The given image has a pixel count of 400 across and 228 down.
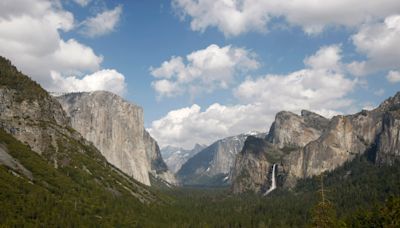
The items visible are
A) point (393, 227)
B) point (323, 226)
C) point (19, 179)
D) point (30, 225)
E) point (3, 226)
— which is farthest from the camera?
point (19, 179)

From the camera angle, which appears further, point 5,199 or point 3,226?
point 5,199

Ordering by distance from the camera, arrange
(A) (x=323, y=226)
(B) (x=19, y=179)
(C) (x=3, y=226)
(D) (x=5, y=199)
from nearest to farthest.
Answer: (A) (x=323, y=226) < (C) (x=3, y=226) < (D) (x=5, y=199) < (B) (x=19, y=179)

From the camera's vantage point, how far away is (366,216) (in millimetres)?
157750

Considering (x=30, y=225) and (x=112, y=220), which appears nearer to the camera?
(x=30, y=225)

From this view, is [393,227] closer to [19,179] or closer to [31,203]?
[31,203]

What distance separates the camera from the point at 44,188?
199 m

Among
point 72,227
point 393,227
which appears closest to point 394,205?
point 393,227

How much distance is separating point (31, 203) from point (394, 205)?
12167cm

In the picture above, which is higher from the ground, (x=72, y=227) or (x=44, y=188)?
(x=44, y=188)

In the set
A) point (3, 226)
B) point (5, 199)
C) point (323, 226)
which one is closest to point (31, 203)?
point (5, 199)

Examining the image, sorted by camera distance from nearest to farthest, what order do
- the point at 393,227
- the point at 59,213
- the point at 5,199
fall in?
the point at 393,227, the point at 5,199, the point at 59,213

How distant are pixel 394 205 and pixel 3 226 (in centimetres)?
11171

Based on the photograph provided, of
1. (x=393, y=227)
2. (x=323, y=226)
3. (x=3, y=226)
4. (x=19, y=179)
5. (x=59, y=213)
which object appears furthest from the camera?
(x=19, y=179)

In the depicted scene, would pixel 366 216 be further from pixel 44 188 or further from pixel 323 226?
pixel 44 188
